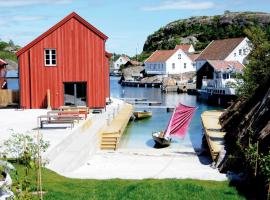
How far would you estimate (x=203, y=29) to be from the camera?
157250 mm

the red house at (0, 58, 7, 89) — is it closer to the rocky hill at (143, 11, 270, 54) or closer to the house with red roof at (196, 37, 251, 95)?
the house with red roof at (196, 37, 251, 95)

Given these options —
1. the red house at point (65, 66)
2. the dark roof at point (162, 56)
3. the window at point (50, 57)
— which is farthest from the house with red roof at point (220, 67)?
the window at point (50, 57)

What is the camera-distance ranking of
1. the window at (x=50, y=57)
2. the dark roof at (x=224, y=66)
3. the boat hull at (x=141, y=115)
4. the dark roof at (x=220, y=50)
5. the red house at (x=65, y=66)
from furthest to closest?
the dark roof at (x=220, y=50) → the dark roof at (x=224, y=66) → the boat hull at (x=141, y=115) → the window at (x=50, y=57) → the red house at (x=65, y=66)

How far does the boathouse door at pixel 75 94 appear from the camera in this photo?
35.5 meters

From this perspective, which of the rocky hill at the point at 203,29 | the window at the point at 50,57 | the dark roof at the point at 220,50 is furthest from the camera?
the rocky hill at the point at 203,29

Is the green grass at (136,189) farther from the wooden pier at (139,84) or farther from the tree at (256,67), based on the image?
the wooden pier at (139,84)

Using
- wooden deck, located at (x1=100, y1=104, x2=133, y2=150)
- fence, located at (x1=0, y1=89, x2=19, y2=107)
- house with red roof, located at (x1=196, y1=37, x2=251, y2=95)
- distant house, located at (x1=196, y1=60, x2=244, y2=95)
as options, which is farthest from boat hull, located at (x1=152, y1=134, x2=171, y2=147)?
distant house, located at (x1=196, y1=60, x2=244, y2=95)

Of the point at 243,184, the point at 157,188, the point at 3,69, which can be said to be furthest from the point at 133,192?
the point at 3,69

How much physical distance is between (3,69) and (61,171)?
24.6 m

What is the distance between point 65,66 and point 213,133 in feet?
44.5

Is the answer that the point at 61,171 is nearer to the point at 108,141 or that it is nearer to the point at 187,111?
the point at 108,141

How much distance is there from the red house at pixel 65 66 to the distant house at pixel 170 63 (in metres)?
74.3

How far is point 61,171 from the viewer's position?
59.8ft

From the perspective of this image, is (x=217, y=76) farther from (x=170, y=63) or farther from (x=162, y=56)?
(x=162, y=56)
